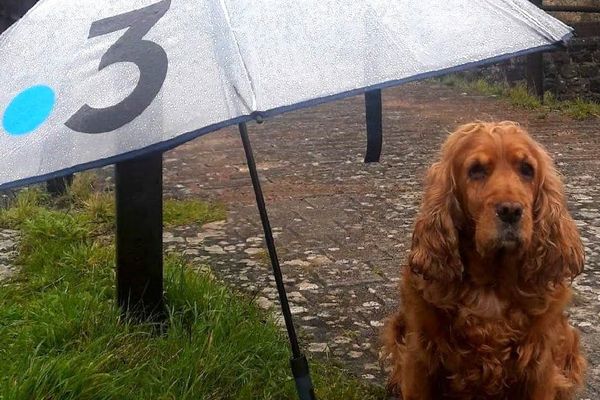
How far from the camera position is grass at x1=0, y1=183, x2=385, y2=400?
293 cm

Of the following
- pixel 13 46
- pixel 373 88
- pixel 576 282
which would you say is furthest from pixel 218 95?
pixel 576 282

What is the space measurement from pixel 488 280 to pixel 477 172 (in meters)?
0.37

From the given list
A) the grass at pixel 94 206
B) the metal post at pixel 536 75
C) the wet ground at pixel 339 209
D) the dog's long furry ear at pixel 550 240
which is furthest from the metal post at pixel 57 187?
the metal post at pixel 536 75

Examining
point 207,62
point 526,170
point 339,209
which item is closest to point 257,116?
point 207,62

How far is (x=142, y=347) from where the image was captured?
129 inches

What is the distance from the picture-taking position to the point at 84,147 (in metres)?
2.24

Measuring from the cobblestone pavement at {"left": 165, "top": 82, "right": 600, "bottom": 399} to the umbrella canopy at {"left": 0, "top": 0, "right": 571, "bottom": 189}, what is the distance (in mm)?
1564

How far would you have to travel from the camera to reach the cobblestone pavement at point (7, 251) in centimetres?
468

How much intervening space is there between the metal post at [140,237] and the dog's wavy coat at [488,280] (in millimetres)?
1110

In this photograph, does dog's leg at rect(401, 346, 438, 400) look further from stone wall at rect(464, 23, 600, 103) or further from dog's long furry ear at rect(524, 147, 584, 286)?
stone wall at rect(464, 23, 600, 103)

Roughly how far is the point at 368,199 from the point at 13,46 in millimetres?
3915

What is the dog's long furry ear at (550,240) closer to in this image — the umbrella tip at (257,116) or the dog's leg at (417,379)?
the dog's leg at (417,379)

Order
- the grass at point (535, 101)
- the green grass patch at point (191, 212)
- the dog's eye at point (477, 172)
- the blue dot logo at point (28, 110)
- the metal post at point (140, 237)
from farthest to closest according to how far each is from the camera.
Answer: the grass at point (535, 101) → the green grass patch at point (191, 212) → the metal post at point (140, 237) → the dog's eye at point (477, 172) → the blue dot logo at point (28, 110)

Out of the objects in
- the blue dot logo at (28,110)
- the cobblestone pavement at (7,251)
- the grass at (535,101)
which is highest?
the blue dot logo at (28,110)
